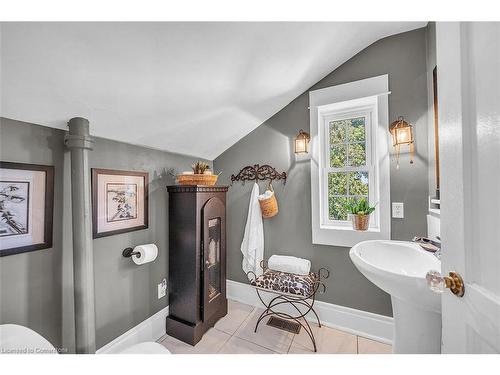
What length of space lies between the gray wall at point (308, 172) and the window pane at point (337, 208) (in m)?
0.21

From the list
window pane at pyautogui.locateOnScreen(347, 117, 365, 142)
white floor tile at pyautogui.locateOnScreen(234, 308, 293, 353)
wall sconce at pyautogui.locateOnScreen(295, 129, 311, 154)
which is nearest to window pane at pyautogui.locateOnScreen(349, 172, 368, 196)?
window pane at pyautogui.locateOnScreen(347, 117, 365, 142)

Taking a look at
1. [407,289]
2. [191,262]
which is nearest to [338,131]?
[407,289]

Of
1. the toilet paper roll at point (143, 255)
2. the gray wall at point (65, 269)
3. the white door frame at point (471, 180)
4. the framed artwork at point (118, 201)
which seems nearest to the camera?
the white door frame at point (471, 180)

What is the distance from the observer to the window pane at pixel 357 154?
177cm

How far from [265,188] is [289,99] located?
902 millimetres

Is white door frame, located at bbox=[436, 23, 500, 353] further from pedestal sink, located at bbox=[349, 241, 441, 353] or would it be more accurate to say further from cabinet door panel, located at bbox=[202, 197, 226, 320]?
cabinet door panel, located at bbox=[202, 197, 226, 320]

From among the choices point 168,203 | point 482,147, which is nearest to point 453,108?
point 482,147

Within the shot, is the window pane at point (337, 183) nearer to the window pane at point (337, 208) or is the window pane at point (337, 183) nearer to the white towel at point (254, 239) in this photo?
the window pane at point (337, 208)

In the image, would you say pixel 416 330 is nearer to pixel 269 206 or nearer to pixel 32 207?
pixel 269 206

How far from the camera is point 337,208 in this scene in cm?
186

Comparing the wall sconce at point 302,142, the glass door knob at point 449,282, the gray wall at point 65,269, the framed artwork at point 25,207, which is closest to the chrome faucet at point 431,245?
the glass door knob at point 449,282

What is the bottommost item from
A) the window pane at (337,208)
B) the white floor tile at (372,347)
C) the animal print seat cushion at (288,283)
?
the white floor tile at (372,347)

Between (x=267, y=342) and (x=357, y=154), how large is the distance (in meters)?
1.75
